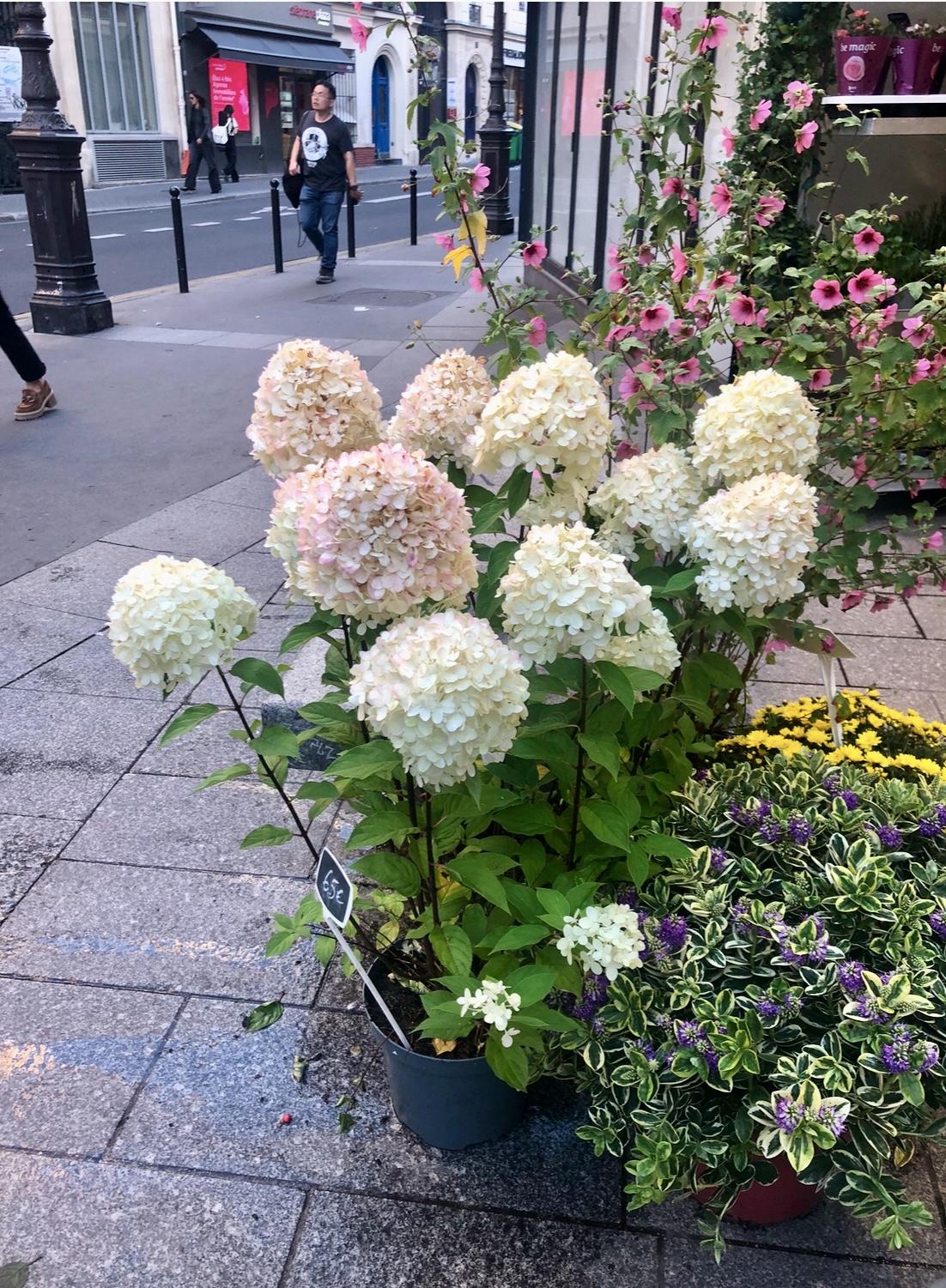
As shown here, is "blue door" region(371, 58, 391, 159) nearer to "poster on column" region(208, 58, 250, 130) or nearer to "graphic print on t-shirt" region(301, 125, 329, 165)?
"poster on column" region(208, 58, 250, 130)

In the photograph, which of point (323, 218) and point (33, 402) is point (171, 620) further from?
point (323, 218)

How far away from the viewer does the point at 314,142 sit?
1248 centimetres

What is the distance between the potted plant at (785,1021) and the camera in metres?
1.69

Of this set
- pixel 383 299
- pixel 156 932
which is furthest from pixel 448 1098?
pixel 383 299

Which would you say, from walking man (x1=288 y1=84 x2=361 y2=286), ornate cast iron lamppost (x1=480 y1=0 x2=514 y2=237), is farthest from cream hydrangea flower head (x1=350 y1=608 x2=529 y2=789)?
ornate cast iron lamppost (x1=480 y1=0 x2=514 y2=237)

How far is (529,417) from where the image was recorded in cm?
170

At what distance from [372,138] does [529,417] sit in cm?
4593

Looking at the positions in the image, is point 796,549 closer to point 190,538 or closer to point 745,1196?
point 745,1196

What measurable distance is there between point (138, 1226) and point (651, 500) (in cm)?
184

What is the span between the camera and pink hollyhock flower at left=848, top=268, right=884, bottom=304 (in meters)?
2.47

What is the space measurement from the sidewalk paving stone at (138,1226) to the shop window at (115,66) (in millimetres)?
30713

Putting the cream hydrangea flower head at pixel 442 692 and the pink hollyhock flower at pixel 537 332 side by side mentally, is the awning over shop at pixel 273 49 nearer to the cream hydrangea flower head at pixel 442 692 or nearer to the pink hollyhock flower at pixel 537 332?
the pink hollyhock flower at pixel 537 332

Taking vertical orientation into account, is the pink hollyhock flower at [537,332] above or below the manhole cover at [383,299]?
above

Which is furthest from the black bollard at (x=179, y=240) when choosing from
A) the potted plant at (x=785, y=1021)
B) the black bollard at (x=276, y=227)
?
the potted plant at (x=785, y=1021)
